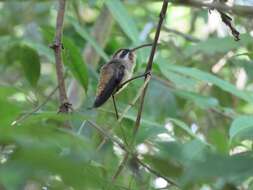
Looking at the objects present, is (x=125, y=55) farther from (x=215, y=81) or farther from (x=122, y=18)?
(x=122, y=18)

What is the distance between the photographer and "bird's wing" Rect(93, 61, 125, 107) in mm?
1325

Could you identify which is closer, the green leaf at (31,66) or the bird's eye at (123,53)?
the bird's eye at (123,53)

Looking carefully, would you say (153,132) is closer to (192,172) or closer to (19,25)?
(192,172)

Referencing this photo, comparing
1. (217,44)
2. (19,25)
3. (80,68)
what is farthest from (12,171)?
(19,25)

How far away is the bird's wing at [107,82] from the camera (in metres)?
1.33

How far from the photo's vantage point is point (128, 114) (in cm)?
159

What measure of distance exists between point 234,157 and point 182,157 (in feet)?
0.17

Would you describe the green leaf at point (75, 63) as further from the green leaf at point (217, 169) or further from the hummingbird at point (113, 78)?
A: the green leaf at point (217, 169)

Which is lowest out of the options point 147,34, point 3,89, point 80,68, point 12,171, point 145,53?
point 12,171

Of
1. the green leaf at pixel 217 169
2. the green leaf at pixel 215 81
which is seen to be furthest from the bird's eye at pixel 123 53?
the green leaf at pixel 217 169

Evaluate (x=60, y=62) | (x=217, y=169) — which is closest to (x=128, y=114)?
(x=60, y=62)

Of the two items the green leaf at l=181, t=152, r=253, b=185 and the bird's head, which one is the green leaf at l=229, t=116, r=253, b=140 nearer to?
the bird's head

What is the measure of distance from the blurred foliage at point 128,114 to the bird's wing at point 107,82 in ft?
0.15

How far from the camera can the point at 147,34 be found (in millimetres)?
2689
